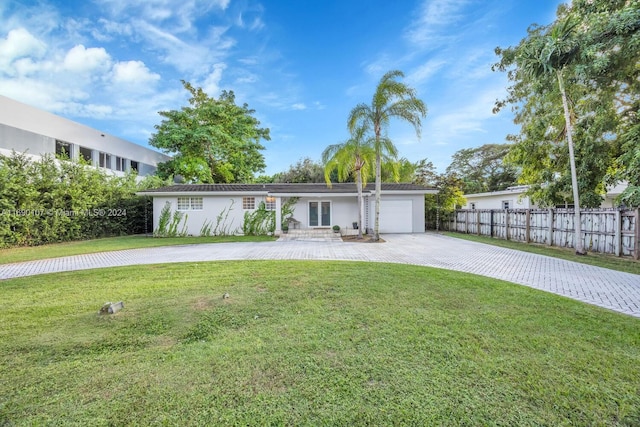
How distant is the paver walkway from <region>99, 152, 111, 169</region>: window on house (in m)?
14.6

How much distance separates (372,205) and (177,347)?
Answer: 16034 millimetres

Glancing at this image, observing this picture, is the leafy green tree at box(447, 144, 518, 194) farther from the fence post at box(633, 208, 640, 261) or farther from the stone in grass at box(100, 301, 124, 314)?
the stone in grass at box(100, 301, 124, 314)

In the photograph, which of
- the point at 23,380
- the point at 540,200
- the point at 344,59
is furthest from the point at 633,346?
the point at 344,59

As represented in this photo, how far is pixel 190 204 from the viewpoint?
664 inches

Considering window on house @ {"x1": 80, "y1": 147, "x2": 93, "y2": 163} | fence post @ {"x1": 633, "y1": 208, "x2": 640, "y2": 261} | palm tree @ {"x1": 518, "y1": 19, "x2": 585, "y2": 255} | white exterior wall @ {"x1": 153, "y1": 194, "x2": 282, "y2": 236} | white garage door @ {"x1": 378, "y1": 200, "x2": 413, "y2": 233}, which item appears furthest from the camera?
window on house @ {"x1": 80, "y1": 147, "x2": 93, "y2": 163}

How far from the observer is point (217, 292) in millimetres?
5508

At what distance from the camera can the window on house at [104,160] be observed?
839 inches

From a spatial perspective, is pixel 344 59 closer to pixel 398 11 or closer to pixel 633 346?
pixel 398 11

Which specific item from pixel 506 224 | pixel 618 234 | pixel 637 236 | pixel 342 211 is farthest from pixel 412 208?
pixel 637 236

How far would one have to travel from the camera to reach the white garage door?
18.2m

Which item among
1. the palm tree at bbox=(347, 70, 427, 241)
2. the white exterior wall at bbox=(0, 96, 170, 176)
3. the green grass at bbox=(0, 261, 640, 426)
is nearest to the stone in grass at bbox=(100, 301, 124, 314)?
the green grass at bbox=(0, 261, 640, 426)

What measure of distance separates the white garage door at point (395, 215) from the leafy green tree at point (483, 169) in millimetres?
16822

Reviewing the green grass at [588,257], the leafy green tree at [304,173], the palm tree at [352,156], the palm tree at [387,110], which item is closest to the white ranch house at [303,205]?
the palm tree at [352,156]

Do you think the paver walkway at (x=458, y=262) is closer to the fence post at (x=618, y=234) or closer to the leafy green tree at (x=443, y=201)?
the fence post at (x=618, y=234)
